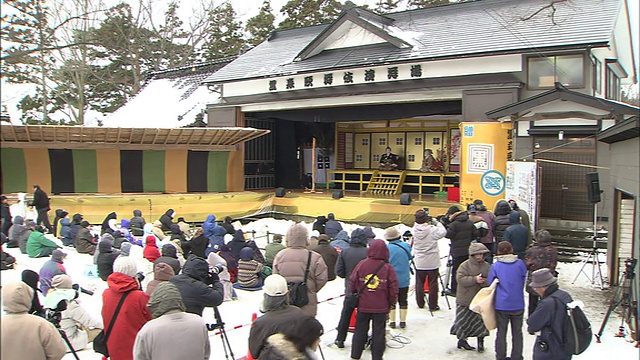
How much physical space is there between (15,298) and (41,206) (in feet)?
37.6

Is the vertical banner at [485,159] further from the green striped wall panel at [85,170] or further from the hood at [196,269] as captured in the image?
the green striped wall panel at [85,170]

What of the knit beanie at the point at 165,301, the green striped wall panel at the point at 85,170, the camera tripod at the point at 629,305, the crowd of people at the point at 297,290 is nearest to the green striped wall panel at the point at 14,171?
the green striped wall panel at the point at 85,170

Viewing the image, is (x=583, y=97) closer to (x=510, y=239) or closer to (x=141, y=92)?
(x=510, y=239)

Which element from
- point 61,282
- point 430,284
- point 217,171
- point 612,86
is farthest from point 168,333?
point 612,86

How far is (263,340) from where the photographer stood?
3.46 m

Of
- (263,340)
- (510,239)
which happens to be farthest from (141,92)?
(263,340)

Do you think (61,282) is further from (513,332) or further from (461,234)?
(461,234)

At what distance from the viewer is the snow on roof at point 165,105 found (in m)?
→ 21.0

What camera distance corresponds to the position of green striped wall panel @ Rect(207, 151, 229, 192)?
18125 mm

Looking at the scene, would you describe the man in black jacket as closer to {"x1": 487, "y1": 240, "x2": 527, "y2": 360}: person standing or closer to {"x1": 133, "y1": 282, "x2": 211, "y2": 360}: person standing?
{"x1": 133, "y1": 282, "x2": 211, "y2": 360}: person standing

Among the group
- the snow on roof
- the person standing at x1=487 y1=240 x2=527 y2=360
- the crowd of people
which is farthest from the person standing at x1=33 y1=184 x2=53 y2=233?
the person standing at x1=487 y1=240 x2=527 y2=360

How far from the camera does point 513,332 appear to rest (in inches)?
207

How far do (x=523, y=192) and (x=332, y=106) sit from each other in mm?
8499

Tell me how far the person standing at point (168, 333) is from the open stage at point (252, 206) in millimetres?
11825
